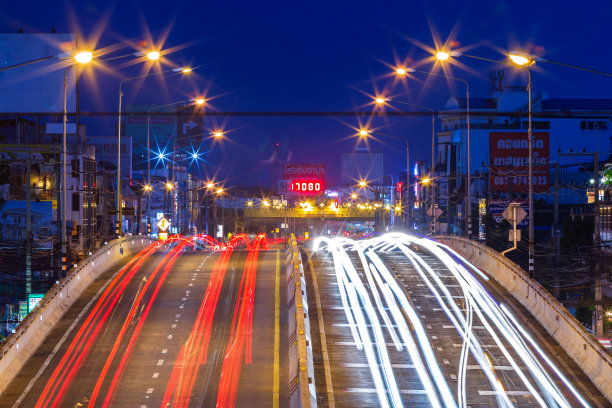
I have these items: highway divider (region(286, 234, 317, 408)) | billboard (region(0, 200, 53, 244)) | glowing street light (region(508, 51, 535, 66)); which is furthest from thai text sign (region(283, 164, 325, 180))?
glowing street light (region(508, 51, 535, 66))

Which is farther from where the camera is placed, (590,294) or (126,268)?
(590,294)

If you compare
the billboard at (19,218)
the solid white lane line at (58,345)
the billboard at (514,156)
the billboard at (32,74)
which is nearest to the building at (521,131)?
the billboard at (514,156)

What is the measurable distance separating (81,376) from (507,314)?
16.6 m

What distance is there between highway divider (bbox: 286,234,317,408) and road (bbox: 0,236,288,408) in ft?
1.38

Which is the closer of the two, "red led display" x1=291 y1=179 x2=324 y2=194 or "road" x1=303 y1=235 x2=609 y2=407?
→ "road" x1=303 y1=235 x2=609 y2=407

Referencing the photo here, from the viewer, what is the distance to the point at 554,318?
28.5m

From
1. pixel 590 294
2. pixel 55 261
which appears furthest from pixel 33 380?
pixel 590 294

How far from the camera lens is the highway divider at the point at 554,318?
23094 millimetres

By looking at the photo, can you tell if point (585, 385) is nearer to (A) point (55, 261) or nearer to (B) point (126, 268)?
(B) point (126, 268)

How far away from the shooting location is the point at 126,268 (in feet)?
144

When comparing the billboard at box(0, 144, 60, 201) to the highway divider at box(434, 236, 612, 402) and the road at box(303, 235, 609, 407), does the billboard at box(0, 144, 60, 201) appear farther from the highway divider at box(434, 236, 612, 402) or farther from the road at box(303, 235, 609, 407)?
the highway divider at box(434, 236, 612, 402)

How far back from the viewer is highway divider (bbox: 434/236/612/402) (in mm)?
23094

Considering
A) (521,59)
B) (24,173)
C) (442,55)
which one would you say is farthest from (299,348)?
(24,173)

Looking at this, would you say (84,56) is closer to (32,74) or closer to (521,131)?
(32,74)
